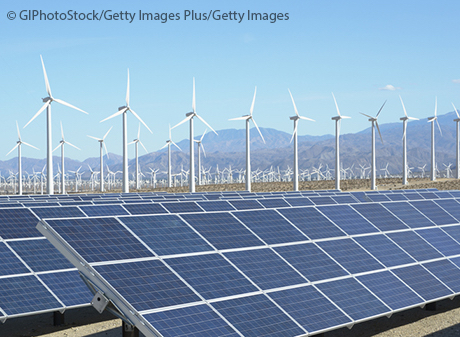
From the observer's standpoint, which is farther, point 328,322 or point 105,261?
point 328,322

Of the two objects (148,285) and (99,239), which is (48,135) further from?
(148,285)

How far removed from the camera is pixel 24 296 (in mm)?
15625

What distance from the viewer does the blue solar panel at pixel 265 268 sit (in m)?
13.2

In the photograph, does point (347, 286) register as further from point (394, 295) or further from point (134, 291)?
point (134, 291)

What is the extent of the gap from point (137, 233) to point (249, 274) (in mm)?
2854

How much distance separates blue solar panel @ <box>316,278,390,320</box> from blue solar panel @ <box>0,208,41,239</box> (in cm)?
989

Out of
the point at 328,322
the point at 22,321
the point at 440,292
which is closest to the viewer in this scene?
the point at 328,322

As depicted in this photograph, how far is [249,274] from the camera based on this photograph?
13227 millimetres

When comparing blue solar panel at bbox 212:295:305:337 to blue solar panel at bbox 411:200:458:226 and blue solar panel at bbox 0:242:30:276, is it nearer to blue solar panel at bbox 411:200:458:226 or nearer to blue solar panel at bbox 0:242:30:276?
blue solar panel at bbox 0:242:30:276

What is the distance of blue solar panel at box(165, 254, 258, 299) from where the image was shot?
1213 cm

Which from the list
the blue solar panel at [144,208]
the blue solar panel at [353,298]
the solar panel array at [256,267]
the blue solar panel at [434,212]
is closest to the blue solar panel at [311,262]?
the solar panel array at [256,267]

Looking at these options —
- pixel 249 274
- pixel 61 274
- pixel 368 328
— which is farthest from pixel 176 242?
pixel 368 328

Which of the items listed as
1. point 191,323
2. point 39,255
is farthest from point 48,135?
point 191,323

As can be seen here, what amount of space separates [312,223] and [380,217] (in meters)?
3.85
